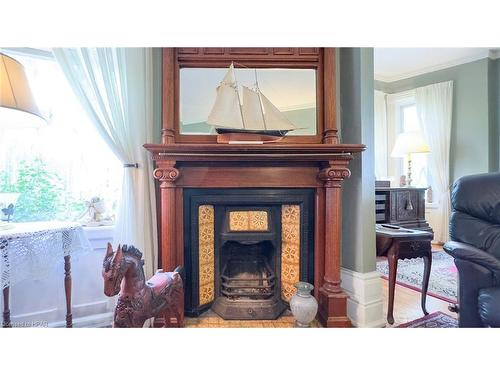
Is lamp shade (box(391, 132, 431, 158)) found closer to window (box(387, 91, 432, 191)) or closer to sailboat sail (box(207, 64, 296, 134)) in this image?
window (box(387, 91, 432, 191))

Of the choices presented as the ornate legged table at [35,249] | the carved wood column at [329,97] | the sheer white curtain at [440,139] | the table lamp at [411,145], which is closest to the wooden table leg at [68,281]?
the ornate legged table at [35,249]

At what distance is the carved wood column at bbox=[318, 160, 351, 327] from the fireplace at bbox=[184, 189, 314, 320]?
0.13m

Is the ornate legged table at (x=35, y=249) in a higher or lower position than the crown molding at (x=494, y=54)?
lower

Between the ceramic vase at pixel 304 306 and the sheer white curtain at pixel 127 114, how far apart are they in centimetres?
95

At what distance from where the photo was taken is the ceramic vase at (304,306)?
139cm

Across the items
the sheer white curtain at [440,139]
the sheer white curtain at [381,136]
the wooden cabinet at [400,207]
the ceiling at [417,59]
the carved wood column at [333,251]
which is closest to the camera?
the carved wood column at [333,251]

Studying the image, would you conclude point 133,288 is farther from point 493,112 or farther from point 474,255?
point 493,112

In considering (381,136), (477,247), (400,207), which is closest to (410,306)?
(477,247)

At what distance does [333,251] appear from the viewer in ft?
4.90

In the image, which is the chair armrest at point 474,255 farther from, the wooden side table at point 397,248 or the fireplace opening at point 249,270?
the fireplace opening at point 249,270

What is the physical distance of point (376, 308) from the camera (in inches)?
62.6

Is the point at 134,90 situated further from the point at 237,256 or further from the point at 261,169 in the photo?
the point at 237,256

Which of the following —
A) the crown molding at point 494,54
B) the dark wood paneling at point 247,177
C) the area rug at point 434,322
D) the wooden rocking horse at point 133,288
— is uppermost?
the crown molding at point 494,54
